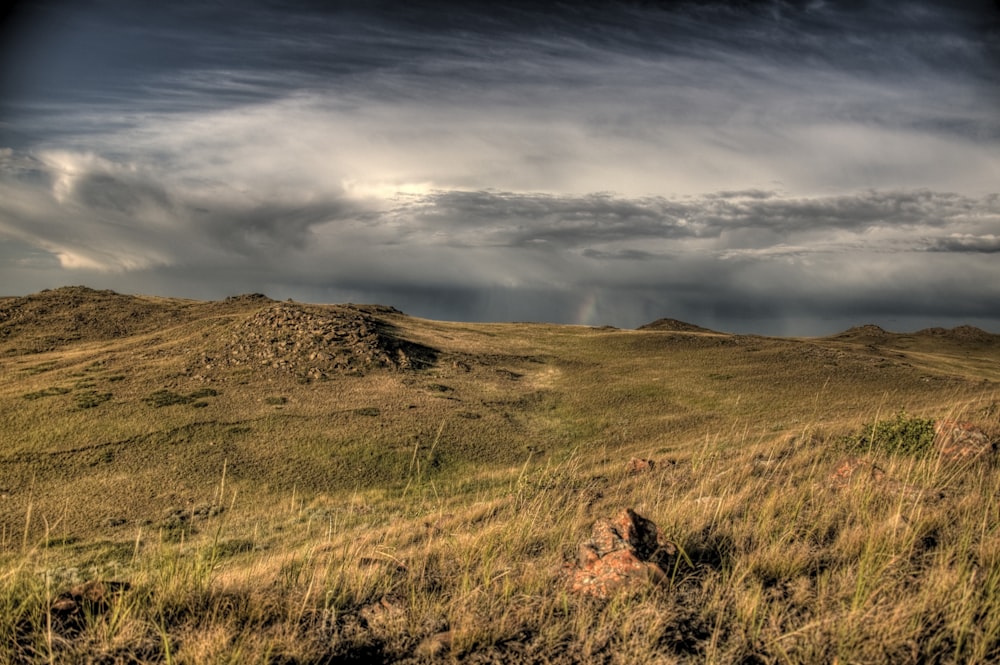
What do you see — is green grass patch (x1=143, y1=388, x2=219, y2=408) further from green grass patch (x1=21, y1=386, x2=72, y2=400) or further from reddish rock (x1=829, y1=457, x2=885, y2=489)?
reddish rock (x1=829, y1=457, x2=885, y2=489)

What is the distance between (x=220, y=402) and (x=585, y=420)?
15.8 meters

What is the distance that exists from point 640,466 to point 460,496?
5062 millimetres

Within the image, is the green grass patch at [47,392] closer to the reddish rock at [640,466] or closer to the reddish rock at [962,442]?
the reddish rock at [640,466]

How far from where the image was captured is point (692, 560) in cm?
568

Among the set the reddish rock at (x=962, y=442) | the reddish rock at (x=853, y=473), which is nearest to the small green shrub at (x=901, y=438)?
the reddish rock at (x=962, y=442)

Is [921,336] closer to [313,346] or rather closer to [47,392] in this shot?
[313,346]

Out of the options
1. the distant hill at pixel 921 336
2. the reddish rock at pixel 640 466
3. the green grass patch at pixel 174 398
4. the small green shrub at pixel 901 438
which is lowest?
the reddish rock at pixel 640 466

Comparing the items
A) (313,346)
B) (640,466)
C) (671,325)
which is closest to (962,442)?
Answer: (640,466)

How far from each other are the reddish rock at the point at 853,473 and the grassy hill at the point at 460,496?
16 centimetres

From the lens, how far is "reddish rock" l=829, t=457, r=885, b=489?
7453mm

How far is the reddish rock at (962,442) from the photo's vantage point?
9062 millimetres

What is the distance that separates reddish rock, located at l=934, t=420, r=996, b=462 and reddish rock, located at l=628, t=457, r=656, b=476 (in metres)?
5.02

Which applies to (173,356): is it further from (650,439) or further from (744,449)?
(744,449)

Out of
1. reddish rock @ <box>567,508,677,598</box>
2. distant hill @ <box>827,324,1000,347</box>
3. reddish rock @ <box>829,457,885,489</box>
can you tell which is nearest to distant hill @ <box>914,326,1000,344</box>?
distant hill @ <box>827,324,1000,347</box>
